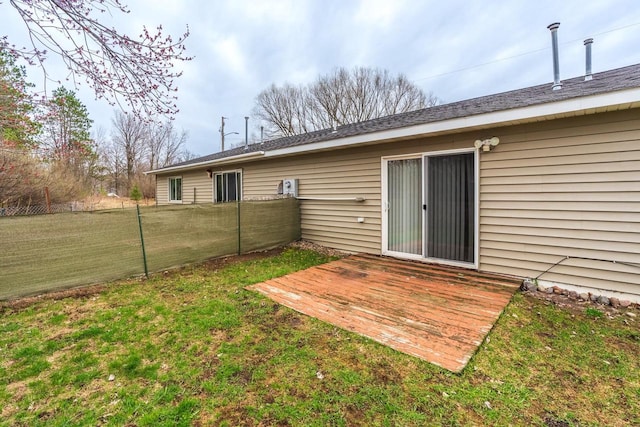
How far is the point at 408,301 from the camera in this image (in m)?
3.46

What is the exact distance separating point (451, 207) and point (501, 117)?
1467mm

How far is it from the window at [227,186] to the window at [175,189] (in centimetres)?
291

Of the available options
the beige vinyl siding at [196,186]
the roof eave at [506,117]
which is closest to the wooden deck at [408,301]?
the roof eave at [506,117]

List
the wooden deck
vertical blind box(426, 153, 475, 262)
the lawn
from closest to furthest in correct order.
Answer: the lawn
the wooden deck
vertical blind box(426, 153, 475, 262)

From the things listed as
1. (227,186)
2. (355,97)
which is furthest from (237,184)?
(355,97)

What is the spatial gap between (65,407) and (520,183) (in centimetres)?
524

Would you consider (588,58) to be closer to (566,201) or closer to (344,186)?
(566,201)

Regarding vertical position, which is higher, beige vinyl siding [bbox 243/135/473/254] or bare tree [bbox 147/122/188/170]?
bare tree [bbox 147/122/188/170]

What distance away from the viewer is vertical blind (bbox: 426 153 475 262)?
14.6 feet

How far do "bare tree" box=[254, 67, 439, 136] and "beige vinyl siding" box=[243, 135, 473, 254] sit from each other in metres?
14.5

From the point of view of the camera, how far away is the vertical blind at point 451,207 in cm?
446

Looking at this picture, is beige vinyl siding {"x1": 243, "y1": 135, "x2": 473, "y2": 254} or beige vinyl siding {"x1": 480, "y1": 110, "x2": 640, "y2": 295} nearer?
beige vinyl siding {"x1": 480, "y1": 110, "x2": 640, "y2": 295}

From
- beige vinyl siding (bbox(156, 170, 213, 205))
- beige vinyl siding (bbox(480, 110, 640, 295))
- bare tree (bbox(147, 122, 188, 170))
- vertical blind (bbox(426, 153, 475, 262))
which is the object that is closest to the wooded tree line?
beige vinyl siding (bbox(156, 170, 213, 205))

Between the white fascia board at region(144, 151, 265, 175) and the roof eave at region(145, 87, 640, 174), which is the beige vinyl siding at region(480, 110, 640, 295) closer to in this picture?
the roof eave at region(145, 87, 640, 174)
